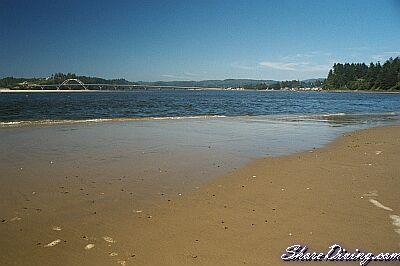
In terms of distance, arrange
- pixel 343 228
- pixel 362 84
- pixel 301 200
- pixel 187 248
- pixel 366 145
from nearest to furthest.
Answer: pixel 187 248 → pixel 343 228 → pixel 301 200 → pixel 366 145 → pixel 362 84

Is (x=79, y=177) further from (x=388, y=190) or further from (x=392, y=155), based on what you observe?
(x=392, y=155)

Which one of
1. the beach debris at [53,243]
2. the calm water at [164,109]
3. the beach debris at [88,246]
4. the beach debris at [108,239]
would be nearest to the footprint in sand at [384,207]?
the beach debris at [108,239]

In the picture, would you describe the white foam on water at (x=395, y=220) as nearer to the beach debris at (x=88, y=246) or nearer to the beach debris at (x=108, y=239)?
the beach debris at (x=108, y=239)

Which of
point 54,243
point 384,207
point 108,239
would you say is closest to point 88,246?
point 108,239

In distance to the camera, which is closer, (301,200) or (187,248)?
(187,248)

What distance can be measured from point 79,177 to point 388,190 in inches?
296

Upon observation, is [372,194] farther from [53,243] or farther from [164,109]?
[164,109]

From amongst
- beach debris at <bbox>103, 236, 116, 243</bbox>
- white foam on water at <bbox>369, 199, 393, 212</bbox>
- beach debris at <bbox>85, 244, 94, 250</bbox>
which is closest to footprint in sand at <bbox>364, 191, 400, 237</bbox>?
white foam on water at <bbox>369, 199, 393, 212</bbox>

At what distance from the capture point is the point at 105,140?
1677cm

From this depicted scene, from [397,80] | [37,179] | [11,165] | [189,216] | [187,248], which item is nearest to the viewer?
[187,248]

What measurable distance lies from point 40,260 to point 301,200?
4.99 metres

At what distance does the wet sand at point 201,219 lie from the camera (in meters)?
4.95

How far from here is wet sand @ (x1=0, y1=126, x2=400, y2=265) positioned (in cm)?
495

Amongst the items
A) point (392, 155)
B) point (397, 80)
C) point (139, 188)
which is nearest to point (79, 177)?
point (139, 188)
